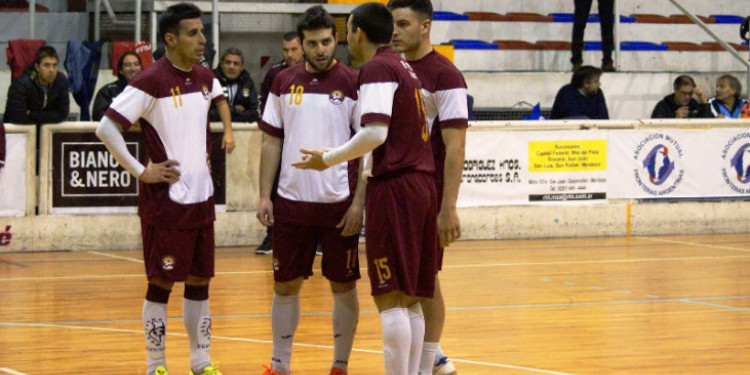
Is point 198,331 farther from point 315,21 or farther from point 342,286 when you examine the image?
point 315,21

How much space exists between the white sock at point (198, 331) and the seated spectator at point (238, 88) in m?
6.94

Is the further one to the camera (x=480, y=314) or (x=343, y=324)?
(x=480, y=314)

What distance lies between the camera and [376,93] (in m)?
5.34

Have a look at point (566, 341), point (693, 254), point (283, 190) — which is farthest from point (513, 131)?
point (283, 190)

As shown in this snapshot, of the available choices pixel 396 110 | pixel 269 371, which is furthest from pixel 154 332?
pixel 396 110

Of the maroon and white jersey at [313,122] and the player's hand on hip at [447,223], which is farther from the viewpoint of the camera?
the maroon and white jersey at [313,122]

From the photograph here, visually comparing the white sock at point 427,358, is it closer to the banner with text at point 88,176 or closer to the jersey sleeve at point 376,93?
the jersey sleeve at point 376,93

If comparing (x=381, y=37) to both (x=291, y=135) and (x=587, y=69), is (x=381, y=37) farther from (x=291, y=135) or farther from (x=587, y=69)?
(x=587, y=69)

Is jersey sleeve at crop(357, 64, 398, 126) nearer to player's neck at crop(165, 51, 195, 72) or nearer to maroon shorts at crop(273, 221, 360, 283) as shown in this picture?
maroon shorts at crop(273, 221, 360, 283)

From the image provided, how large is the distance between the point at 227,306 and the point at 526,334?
8.20ft

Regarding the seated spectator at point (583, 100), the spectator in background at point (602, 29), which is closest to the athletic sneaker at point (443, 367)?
the seated spectator at point (583, 100)

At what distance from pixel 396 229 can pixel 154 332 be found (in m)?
1.62

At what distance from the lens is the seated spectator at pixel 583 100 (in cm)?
1496

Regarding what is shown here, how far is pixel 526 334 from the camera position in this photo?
25.8ft
